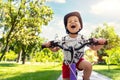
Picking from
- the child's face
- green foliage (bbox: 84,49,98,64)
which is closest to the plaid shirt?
the child's face

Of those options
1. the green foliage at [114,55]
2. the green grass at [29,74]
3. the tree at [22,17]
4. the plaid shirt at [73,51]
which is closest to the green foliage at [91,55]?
the plaid shirt at [73,51]

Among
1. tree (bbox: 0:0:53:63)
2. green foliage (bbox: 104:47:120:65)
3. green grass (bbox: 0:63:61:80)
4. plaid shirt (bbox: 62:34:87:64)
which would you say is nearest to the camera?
plaid shirt (bbox: 62:34:87:64)

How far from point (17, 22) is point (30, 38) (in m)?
3.00

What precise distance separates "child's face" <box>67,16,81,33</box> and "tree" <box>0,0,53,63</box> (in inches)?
1267

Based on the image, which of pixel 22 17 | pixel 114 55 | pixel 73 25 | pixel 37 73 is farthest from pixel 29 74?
pixel 22 17

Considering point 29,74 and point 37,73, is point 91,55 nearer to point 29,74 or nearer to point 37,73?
point 29,74

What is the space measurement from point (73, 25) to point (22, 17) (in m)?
32.5

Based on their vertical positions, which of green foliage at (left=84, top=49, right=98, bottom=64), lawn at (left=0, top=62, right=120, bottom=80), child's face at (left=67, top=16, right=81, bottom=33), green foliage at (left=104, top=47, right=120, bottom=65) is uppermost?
child's face at (left=67, top=16, right=81, bottom=33)

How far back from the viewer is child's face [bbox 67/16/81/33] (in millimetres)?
3795

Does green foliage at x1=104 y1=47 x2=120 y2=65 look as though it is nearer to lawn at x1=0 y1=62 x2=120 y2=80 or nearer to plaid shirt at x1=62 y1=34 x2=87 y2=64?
lawn at x1=0 y1=62 x2=120 y2=80

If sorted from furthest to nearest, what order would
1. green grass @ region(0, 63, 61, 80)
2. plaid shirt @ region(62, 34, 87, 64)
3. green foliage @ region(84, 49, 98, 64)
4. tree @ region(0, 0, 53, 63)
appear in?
tree @ region(0, 0, 53, 63) < green grass @ region(0, 63, 61, 80) < green foliage @ region(84, 49, 98, 64) < plaid shirt @ region(62, 34, 87, 64)

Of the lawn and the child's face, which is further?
the lawn

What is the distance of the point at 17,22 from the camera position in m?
36.2

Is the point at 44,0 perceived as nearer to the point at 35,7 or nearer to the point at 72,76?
the point at 35,7
